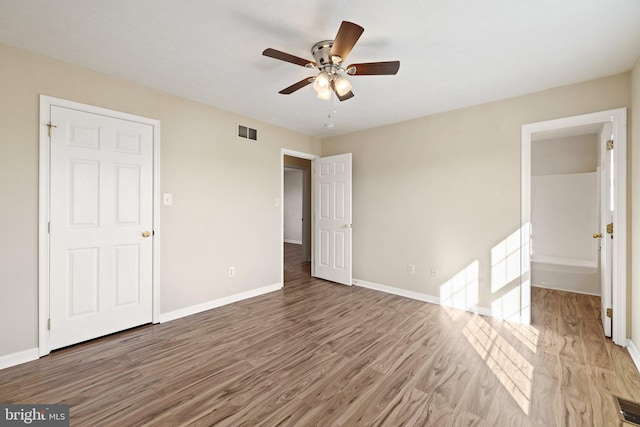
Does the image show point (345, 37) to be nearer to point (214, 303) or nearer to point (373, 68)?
point (373, 68)

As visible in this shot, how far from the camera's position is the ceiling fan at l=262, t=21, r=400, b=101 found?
1756 millimetres

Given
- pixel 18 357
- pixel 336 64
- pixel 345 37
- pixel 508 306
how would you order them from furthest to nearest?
pixel 508 306 < pixel 18 357 < pixel 336 64 < pixel 345 37

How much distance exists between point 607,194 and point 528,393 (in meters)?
2.14

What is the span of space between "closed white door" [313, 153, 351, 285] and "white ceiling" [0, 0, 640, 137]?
169 cm

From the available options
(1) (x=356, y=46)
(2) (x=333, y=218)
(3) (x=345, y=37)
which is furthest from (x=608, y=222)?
(2) (x=333, y=218)

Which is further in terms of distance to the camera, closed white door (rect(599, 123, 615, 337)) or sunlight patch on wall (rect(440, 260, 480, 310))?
sunlight patch on wall (rect(440, 260, 480, 310))

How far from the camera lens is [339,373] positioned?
2.16m

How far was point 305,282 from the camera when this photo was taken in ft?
15.6

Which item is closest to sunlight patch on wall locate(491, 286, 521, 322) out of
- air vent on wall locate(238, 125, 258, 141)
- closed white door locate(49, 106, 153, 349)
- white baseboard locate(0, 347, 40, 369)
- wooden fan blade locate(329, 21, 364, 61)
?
wooden fan blade locate(329, 21, 364, 61)

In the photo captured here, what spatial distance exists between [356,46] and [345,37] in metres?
0.59

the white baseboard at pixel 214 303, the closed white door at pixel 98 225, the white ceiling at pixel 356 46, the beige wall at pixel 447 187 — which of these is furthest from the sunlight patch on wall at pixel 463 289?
the closed white door at pixel 98 225

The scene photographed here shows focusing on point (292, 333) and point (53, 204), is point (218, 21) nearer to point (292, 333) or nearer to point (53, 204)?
point (53, 204)

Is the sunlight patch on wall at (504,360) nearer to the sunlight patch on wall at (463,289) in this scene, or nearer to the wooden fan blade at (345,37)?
the sunlight patch on wall at (463,289)

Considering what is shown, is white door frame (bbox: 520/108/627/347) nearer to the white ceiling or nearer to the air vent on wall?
the white ceiling
